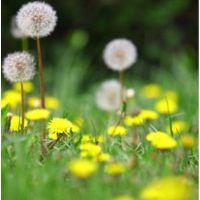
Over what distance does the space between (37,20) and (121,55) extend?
3.43ft

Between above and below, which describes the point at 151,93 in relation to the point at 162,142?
above

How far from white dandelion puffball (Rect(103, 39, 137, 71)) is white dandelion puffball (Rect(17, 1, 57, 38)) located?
3.18 ft

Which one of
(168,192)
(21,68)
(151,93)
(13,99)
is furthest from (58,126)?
(151,93)

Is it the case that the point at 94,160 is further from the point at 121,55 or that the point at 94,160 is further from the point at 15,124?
the point at 121,55

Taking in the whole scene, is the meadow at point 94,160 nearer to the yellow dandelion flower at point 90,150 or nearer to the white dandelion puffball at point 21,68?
the yellow dandelion flower at point 90,150

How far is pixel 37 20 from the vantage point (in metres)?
2.86

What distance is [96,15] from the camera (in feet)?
23.7

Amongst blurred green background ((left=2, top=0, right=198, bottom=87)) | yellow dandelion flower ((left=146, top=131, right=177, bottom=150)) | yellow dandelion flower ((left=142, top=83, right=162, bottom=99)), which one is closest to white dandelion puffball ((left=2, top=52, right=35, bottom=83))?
yellow dandelion flower ((left=146, top=131, right=177, bottom=150))

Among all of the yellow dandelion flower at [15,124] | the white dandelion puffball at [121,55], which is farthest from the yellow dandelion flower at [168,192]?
the white dandelion puffball at [121,55]

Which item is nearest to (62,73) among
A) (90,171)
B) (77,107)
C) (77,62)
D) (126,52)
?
(77,62)

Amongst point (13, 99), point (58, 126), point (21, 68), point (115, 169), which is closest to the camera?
point (115, 169)

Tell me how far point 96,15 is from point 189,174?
5.01 metres

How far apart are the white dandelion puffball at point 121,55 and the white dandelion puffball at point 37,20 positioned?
0.97 m

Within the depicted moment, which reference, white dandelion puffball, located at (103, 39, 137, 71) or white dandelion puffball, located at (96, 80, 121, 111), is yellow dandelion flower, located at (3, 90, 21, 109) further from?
white dandelion puffball, located at (103, 39, 137, 71)
